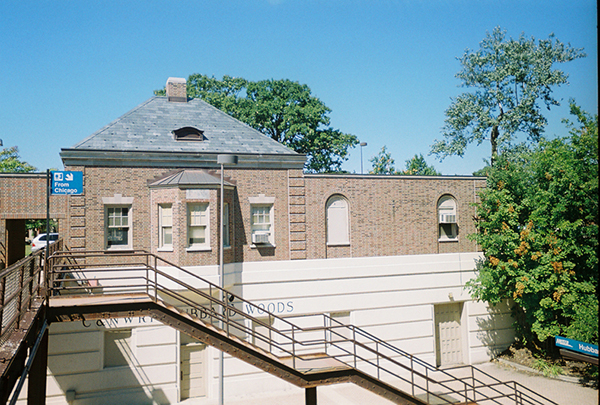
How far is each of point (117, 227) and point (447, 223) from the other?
47.1 ft

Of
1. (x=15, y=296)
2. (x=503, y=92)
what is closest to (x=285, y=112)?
(x=503, y=92)

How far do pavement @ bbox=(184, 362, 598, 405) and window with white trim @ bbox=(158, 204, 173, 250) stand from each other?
6.10 meters

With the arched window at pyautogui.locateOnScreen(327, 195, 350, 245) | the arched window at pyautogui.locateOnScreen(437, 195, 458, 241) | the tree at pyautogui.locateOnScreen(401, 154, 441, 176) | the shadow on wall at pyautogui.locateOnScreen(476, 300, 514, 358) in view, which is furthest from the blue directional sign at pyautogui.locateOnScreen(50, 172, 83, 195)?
the tree at pyautogui.locateOnScreen(401, 154, 441, 176)

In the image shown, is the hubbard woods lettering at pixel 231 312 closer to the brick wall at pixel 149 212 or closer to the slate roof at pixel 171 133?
the brick wall at pixel 149 212

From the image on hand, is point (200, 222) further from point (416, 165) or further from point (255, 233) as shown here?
point (416, 165)

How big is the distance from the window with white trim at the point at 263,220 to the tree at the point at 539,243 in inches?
367

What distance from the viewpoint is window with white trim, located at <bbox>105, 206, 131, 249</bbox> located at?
1752cm

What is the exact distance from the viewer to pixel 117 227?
17469 millimetres

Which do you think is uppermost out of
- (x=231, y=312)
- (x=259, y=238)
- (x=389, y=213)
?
(x=389, y=213)

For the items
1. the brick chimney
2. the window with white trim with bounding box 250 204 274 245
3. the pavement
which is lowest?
the pavement

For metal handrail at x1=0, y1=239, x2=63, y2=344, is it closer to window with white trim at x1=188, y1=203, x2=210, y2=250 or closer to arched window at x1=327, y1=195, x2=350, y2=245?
window with white trim at x1=188, y1=203, x2=210, y2=250

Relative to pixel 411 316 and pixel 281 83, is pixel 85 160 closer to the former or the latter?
pixel 411 316

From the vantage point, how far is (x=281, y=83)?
134 feet

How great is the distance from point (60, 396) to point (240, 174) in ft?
33.8
